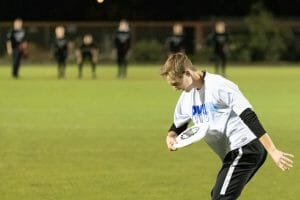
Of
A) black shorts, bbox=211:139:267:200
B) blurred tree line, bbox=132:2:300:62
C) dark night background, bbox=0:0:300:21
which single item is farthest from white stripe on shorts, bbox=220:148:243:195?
dark night background, bbox=0:0:300:21

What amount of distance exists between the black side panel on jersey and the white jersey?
4 centimetres

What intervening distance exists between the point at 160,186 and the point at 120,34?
1049 inches

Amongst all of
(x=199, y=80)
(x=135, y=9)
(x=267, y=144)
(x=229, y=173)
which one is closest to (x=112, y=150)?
(x=229, y=173)

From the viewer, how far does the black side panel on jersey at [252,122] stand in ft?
22.1

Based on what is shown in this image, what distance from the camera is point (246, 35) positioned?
58.6 metres

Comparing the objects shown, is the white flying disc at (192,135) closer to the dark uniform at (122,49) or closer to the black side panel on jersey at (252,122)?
the black side panel on jersey at (252,122)

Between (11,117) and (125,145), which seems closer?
(125,145)

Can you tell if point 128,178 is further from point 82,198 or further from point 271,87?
point 271,87

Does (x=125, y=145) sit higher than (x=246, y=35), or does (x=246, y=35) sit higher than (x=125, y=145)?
(x=125, y=145)

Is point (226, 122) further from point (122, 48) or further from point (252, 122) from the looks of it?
point (122, 48)

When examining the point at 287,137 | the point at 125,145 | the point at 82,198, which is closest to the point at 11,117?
the point at 125,145

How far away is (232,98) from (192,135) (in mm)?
448

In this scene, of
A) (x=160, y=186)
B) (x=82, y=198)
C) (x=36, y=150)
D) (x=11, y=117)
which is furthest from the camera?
(x=11, y=117)

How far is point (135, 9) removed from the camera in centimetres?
6712
